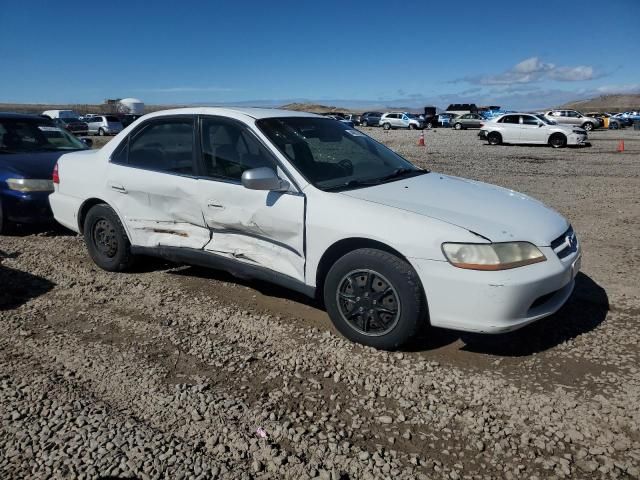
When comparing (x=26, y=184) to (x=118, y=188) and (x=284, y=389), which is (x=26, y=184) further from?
(x=284, y=389)

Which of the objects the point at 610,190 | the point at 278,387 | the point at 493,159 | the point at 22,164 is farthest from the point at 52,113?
the point at 278,387

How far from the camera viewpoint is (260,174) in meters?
3.71

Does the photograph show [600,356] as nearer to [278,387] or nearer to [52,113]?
[278,387]

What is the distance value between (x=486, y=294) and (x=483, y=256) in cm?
23

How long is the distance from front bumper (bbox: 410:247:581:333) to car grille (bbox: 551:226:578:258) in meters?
0.17

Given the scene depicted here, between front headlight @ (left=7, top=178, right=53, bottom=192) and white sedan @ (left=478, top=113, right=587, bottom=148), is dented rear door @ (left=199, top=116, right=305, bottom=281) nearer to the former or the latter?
front headlight @ (left=7, top=178, right=53, bottom=192)

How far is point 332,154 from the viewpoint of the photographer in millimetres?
4305

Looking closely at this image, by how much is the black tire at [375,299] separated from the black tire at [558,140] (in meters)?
20.7

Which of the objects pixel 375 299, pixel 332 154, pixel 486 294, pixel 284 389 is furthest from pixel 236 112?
pixel 486 294

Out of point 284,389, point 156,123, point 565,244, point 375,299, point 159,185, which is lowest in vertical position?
point 284,389

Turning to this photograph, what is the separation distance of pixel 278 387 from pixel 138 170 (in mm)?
2655

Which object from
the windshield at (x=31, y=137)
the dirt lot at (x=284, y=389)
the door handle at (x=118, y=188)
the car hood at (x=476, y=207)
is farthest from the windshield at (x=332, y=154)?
the windshield at (x=31, y=137)

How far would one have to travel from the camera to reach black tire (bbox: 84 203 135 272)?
5.00 m

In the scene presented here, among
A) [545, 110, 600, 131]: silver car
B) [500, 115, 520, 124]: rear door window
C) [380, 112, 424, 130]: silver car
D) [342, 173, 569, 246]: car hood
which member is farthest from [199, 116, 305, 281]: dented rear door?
[380, 112, 424, 130]: silver car
